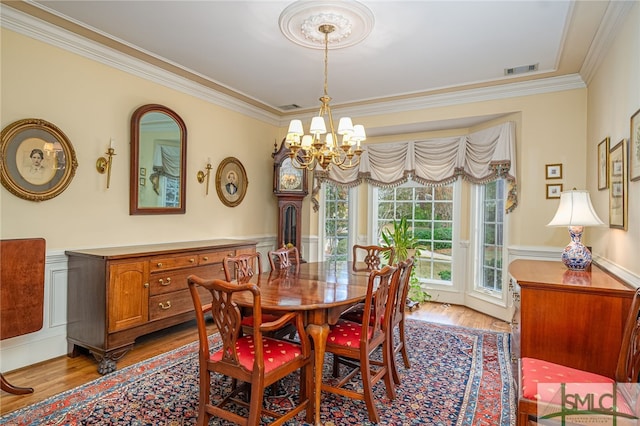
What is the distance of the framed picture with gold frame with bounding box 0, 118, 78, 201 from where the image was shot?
2.75 metres

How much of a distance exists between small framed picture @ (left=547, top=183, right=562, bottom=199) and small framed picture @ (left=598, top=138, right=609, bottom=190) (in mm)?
650

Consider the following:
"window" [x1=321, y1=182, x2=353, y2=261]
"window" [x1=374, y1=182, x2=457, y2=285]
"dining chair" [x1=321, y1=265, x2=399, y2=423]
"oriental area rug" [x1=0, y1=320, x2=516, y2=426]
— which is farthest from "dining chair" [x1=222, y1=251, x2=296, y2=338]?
"window" [x1=374, y1=182, x2=457, y2=285]

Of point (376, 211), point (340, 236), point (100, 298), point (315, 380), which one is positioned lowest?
point (315, 380)

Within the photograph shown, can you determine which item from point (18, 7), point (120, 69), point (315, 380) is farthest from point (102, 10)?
point (315, 380)

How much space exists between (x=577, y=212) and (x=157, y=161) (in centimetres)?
380

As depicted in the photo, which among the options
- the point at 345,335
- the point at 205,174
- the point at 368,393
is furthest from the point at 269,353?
the point at 205,174

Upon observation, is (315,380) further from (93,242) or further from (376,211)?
(376,211)

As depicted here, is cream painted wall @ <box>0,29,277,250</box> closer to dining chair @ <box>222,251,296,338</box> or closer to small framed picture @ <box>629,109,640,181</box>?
dining chair @ <box>222,251,296,338</box>

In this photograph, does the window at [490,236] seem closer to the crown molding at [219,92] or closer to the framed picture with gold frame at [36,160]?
the crown molding at [219,92]

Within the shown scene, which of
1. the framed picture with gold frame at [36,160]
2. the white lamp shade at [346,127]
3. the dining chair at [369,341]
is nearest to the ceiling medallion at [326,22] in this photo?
the white lamp shade at [346,127]

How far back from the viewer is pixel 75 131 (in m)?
3.17

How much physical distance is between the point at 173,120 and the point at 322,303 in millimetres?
2892

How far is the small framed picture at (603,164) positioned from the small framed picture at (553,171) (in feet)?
2.17

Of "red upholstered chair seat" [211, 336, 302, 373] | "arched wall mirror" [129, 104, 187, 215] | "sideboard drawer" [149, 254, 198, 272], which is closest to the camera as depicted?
"red upholstered chair seat" [211, 336, 302, 373]
